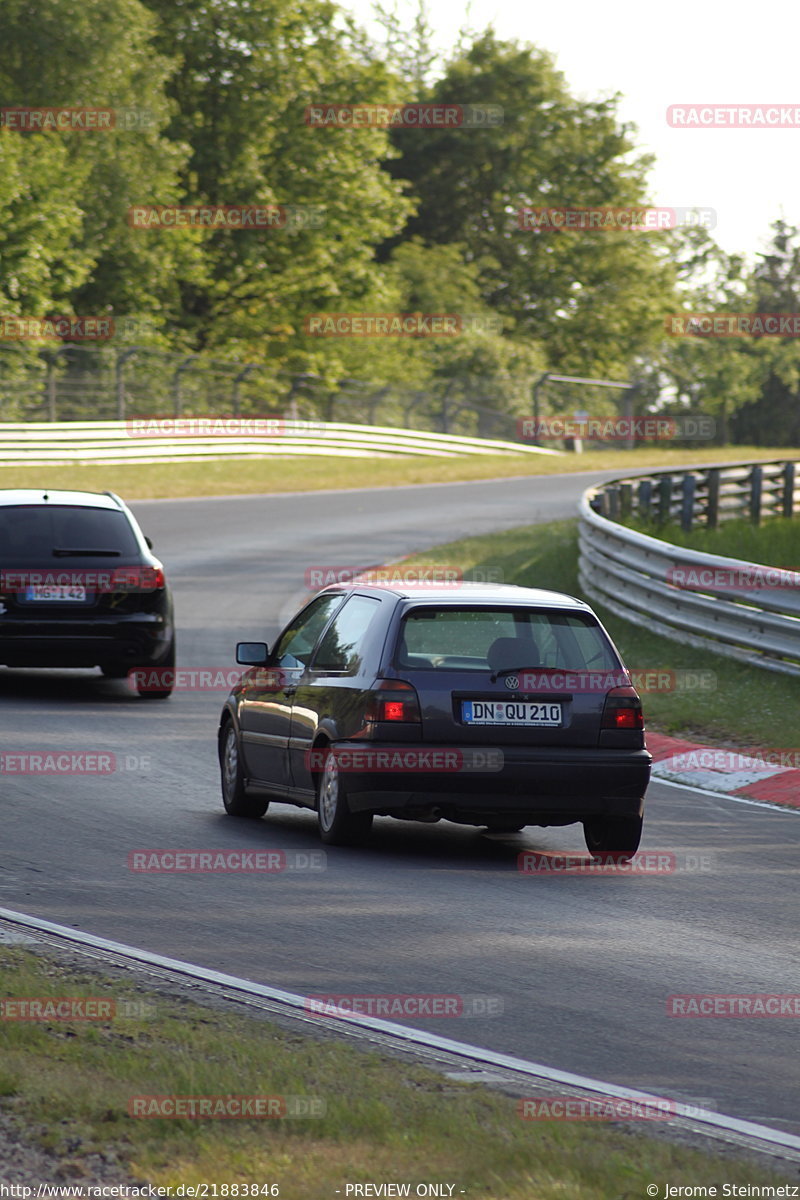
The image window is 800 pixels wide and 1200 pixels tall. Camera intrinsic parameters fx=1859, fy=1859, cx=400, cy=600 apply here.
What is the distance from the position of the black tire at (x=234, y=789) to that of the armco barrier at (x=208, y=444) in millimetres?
28524

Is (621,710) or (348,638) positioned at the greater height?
(348,638)

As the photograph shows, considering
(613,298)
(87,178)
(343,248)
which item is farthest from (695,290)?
(87,178)

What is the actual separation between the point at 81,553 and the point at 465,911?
26.5ft

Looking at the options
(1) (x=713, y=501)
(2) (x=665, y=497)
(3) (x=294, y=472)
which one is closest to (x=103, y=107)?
(3) (x=294, y=472)

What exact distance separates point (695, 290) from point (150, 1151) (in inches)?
4027

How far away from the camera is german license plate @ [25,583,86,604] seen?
49.8ft

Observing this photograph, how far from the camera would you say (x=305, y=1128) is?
4.77 metres

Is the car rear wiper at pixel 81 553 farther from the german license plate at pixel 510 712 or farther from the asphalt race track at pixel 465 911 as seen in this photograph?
the german license plate at pixel 510 712

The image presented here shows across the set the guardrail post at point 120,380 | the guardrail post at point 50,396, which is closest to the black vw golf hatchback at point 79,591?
the guardrail post at point 50,396

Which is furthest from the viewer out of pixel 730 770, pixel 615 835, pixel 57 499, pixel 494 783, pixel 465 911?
pixel 57 499

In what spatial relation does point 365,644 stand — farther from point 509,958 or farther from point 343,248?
point 343,248

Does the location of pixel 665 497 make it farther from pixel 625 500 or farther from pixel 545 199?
pixel 545 199

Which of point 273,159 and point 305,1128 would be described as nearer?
point 305,1128

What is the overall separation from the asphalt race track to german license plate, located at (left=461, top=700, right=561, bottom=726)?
0.75 meters
